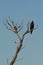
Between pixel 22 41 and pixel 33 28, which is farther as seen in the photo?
pixel 33 28

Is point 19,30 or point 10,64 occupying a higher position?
point 19,30

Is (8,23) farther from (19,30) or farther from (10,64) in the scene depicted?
(10,64)

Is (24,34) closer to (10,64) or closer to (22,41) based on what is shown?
(22,41)

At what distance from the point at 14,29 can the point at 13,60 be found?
6.49ft

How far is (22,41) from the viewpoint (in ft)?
80.2

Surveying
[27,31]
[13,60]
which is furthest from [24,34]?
[13,60]

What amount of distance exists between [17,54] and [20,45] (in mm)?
604

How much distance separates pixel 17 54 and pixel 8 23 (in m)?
2.14

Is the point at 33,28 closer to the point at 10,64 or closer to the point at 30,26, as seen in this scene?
the point at 30,26

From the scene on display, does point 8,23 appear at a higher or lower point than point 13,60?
higher

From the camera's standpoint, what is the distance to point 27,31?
24.5 m

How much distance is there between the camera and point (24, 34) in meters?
24.4

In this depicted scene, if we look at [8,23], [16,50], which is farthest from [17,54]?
[8,23]

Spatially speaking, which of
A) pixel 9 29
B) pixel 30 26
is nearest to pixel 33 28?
pixel 30 26
